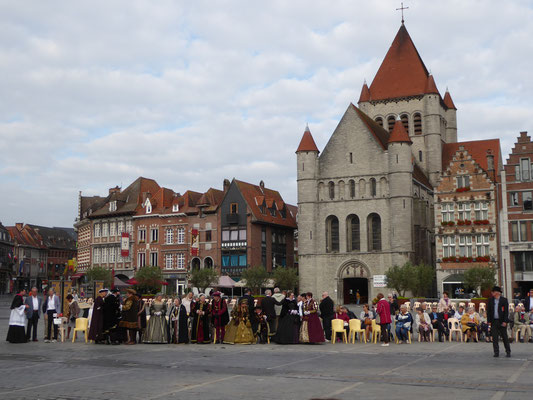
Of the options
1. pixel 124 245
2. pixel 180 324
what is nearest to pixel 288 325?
pixel 180 324

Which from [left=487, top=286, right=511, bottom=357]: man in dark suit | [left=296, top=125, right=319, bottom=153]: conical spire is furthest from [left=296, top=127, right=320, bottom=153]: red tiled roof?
[left=487, top=286, right=511, bottom=357]: man in dark suit

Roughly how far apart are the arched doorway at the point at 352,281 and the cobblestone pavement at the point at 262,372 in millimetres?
39406

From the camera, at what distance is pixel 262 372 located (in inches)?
505

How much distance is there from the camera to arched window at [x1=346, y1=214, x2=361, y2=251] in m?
59.0

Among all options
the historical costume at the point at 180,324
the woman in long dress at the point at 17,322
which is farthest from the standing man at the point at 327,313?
the woman in long dress at the point at 17,322

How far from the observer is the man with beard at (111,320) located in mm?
19797

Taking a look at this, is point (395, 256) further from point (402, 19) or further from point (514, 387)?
point (514, 387)

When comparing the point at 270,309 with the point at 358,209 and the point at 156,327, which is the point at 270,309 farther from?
the point at 358,209

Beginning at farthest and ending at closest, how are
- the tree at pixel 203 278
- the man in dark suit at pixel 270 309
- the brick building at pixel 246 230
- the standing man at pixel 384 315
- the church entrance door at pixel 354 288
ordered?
1. the brick building at pixel 246 230
2. the tree at pixel 203 278
3. the church entrance door at pixel 354 288
4. the man in dark suit at pixel 270 309
5. the standing man at pixel 384 315

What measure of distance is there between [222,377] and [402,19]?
222 ft

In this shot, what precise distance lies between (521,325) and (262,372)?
38.5 ft

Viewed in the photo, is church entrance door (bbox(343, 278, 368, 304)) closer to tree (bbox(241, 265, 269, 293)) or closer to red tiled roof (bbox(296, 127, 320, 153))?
tree (bbox(241, 265, 269, 293))

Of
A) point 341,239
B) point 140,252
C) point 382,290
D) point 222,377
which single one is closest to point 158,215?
point 140,252

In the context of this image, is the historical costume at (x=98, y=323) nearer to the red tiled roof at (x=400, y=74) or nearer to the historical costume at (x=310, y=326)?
the historical costume at (x=310, y=326)
